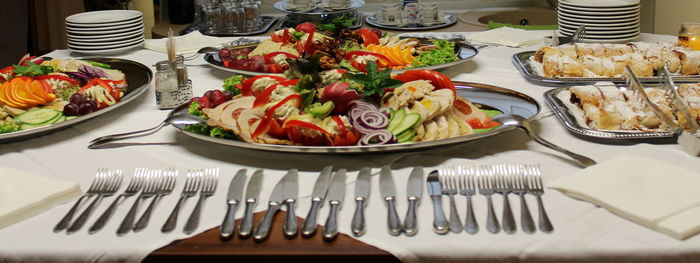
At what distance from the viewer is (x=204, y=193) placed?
1305mm

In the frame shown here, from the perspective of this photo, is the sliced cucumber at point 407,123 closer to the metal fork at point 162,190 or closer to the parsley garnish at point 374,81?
the parsley garnish at point 374,81

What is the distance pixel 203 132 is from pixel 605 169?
888mm

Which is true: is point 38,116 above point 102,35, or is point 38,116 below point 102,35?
below

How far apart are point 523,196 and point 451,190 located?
130 mm

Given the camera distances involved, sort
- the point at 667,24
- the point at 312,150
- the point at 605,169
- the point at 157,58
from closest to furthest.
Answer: the point at 605,169 → the point at 312,150 → the point at 157,58 → the point at 667,24

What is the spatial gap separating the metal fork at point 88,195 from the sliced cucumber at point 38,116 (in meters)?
0.43

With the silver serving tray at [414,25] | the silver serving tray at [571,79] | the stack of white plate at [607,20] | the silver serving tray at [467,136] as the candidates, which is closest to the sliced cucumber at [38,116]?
the silver serving tray at [467,136]

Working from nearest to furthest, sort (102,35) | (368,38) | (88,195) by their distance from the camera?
(88,195) < (368,38) < (102,35)

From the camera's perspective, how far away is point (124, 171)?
1449mm

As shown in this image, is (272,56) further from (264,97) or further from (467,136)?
(467,136)

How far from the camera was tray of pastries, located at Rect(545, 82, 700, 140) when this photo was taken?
61.1 inches

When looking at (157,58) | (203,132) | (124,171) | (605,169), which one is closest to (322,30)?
(157,58)

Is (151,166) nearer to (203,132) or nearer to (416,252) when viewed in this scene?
(203,132)

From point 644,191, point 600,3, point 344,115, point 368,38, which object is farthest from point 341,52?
point 644,191
